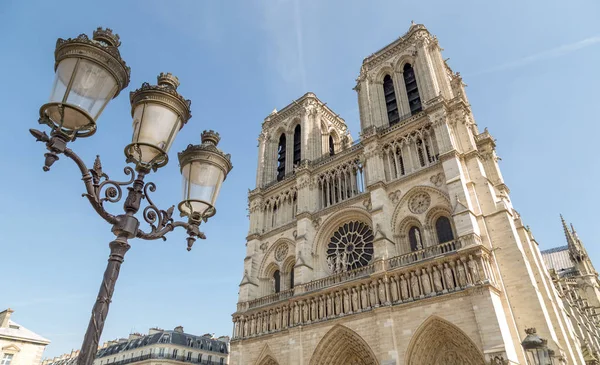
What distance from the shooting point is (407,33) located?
75.6ft

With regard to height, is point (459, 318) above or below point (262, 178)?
below

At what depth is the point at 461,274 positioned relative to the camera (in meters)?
14.2

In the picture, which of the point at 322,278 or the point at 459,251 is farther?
the point at 322,278

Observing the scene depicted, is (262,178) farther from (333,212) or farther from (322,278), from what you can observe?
(322,278)

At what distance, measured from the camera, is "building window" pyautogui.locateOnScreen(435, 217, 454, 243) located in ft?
54.0

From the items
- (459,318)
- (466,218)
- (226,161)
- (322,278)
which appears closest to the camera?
(226,161)

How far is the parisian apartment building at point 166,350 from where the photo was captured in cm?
3019

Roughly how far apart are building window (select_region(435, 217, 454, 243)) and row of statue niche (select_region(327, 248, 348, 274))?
4.77 meters

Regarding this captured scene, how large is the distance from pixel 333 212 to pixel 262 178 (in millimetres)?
7082

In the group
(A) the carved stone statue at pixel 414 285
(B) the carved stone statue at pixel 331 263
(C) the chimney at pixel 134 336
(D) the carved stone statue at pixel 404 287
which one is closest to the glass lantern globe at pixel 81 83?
(A) the carved stone statue at pixel 414 285

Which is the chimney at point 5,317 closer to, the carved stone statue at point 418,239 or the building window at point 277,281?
the building window at point 277,281

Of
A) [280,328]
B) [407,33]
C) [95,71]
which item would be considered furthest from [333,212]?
[95,71]

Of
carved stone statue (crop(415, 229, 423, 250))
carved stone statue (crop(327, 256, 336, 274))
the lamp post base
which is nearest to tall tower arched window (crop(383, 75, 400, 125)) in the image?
carved stone statue (crop(415, 229, 423, 250))

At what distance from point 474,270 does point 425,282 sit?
1.91 m
